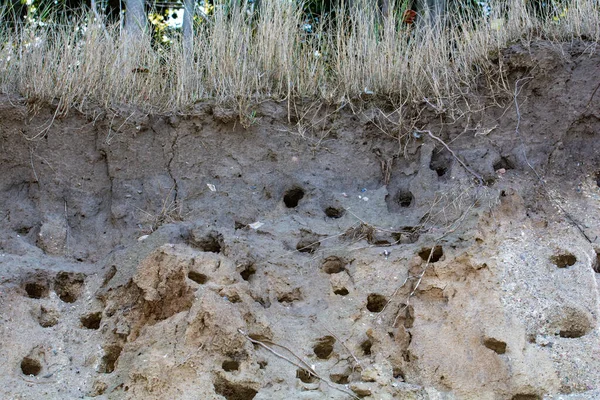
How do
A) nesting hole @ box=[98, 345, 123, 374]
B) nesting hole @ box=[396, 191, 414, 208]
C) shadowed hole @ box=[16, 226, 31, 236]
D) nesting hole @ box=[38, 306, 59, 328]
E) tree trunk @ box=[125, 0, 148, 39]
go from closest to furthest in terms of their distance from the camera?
nesting hole @ box=[98, 345, 123, 374] → nesting hole @ box=[38, 306, 59, 328] → shadowed hole @ box=[16, 226, 31, 236] → nesting hole @ box=[396, 191, 414, 208] → tree trunk @ box=[125, 0, 148, 39]

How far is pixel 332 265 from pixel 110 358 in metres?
1.27

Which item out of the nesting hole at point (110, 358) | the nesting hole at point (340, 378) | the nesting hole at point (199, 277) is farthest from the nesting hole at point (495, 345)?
the nesting hole at point (110, 358)

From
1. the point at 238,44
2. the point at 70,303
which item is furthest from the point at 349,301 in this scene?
the point at 238,44

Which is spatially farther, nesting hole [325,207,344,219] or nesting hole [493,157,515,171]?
nesting hole [493,157,515,171]

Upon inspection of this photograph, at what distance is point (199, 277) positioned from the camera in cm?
436

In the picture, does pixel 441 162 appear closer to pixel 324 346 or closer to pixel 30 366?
pixel 324 346

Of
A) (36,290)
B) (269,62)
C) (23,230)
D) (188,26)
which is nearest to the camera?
(36,290)

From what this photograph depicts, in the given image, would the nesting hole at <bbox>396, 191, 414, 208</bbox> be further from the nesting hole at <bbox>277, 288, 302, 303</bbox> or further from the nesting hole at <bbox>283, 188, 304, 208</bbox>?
the nesting hole at <bbox>277, 288, 302, 303</bbox>

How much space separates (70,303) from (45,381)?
1.88 ft

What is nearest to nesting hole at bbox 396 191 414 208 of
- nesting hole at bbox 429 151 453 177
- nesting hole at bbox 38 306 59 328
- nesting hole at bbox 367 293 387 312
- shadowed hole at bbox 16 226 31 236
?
nesting hole at bbox 429 151 453 177

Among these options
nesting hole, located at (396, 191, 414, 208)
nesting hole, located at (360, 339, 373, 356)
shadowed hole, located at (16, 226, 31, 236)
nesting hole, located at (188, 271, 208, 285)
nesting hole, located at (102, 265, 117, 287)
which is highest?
nesting hole, located at (396, 191, 414, 208)

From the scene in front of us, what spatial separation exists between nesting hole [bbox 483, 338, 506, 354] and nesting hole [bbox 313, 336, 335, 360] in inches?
30.0

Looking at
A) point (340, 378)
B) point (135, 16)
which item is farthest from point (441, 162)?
point (135, 16)

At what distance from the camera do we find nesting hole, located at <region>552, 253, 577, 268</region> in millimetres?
4562
